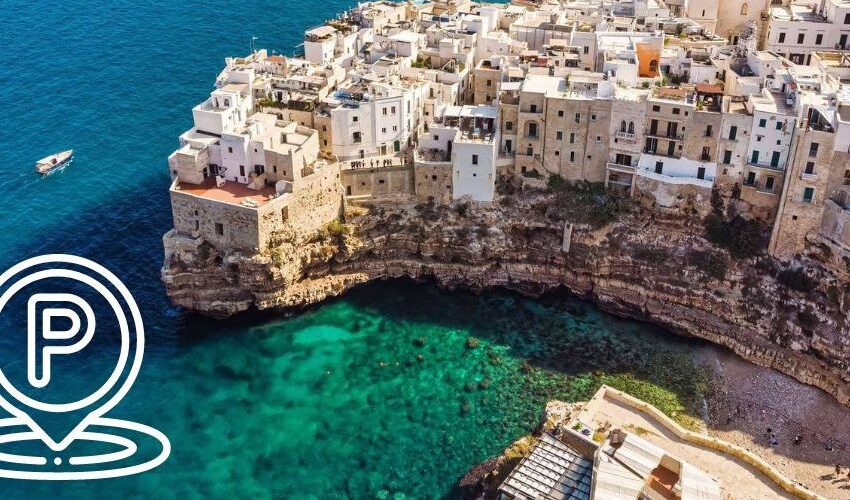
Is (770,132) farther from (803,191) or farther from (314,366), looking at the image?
(314,366)

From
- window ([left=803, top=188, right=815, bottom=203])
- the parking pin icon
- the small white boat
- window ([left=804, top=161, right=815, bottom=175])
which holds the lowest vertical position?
the parking pin icon

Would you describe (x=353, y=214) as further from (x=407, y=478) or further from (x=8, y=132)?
(x=8, y=132)

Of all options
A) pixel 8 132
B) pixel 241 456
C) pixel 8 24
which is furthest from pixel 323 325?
pixel 8 24

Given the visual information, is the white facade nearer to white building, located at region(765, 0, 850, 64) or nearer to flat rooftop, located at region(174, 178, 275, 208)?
white building, located at region(765, 0, 850, 64)

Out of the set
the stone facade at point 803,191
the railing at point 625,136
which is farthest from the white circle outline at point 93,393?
the stone facade at point 803,191

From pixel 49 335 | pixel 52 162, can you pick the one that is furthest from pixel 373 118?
pixel 52 162

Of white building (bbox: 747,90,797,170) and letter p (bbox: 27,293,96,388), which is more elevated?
white building (bbox: 747,90,797,170)

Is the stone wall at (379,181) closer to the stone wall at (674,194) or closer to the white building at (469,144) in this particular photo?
the white building at (469,144)

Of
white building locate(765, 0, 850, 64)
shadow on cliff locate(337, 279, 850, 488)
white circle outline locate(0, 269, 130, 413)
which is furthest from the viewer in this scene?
white building locate(765, 0, 850, 64)

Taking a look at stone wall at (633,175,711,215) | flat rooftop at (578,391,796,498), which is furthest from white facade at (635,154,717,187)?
flat rooftop at (578,391,796,498)
